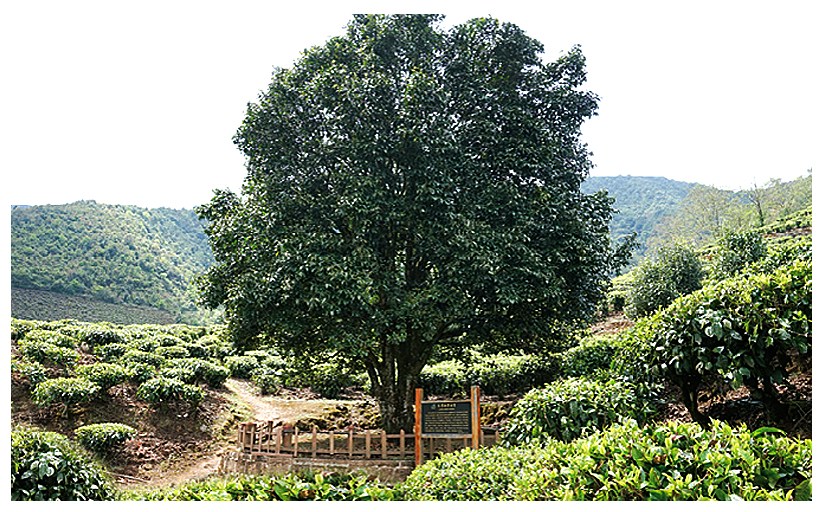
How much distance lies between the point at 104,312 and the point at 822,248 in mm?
28095

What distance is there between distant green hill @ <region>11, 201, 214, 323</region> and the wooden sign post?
1832 centimetres

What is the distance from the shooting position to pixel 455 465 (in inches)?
177

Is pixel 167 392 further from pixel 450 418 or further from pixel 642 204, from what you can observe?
pixel 642 204

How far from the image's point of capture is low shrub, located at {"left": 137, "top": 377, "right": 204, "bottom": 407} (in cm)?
1206

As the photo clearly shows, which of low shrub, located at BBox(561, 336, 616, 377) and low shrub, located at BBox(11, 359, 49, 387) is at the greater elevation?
low shrub, located at BBox(561, 336, 616, 377)

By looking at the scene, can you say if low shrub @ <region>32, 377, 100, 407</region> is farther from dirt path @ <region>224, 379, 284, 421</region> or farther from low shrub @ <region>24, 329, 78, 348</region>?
dirt path @ <region>224, 379, 284, 421</region>

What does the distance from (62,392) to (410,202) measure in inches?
332

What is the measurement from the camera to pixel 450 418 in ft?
23.4

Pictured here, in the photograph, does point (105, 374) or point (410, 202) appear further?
point (105, 374)

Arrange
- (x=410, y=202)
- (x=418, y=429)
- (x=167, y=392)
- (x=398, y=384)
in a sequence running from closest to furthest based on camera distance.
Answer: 1. (x=418, y=429)
2. (x=410, y=202)
3. (x=398, y=384)
4. (x=167, y=392)

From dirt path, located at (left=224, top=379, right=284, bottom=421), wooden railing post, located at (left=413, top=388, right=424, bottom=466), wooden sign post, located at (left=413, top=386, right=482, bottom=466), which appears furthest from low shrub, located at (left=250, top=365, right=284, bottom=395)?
wooden sign post, located at (left=413, top=386, right=482, bottom=466)

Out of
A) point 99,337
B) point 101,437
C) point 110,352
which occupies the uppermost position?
point 99,337

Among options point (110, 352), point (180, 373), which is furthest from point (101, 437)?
point (110, 352)

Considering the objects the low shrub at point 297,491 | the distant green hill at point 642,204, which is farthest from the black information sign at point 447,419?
the distant green hill at point 642,204
